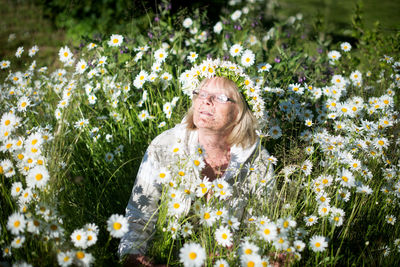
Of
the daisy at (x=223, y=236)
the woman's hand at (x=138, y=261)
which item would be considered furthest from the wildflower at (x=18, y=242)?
the daisy at (x=223, y=236)

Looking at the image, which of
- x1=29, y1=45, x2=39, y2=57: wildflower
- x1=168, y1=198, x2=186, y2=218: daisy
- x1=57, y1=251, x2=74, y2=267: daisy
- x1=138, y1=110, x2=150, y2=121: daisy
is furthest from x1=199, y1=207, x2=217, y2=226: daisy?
x1=29, y1=45, x2=39, y2=57: wildflower

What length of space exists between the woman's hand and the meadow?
6 centimetres

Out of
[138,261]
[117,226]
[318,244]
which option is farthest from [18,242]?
[318,244]

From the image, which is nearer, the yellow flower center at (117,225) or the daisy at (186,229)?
the yellow flower center at (117,225)

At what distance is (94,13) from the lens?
527 cm

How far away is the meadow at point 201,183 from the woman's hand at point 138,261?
0.18 ft

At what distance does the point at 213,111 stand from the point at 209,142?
0.86ft

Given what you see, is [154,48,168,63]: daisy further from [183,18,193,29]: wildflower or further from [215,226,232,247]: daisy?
[215,226,232,247]: daisy

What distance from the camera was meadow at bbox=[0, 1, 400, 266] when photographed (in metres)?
1.37

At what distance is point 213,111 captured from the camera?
191 centimetres

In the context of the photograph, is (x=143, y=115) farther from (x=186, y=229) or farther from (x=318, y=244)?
(x=318, y=244)

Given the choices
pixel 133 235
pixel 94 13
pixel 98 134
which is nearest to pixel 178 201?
pixel 133 235

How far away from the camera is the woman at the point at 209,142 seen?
1.87 metres

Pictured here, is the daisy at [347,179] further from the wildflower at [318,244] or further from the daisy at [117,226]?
the daisy at [117,226]
